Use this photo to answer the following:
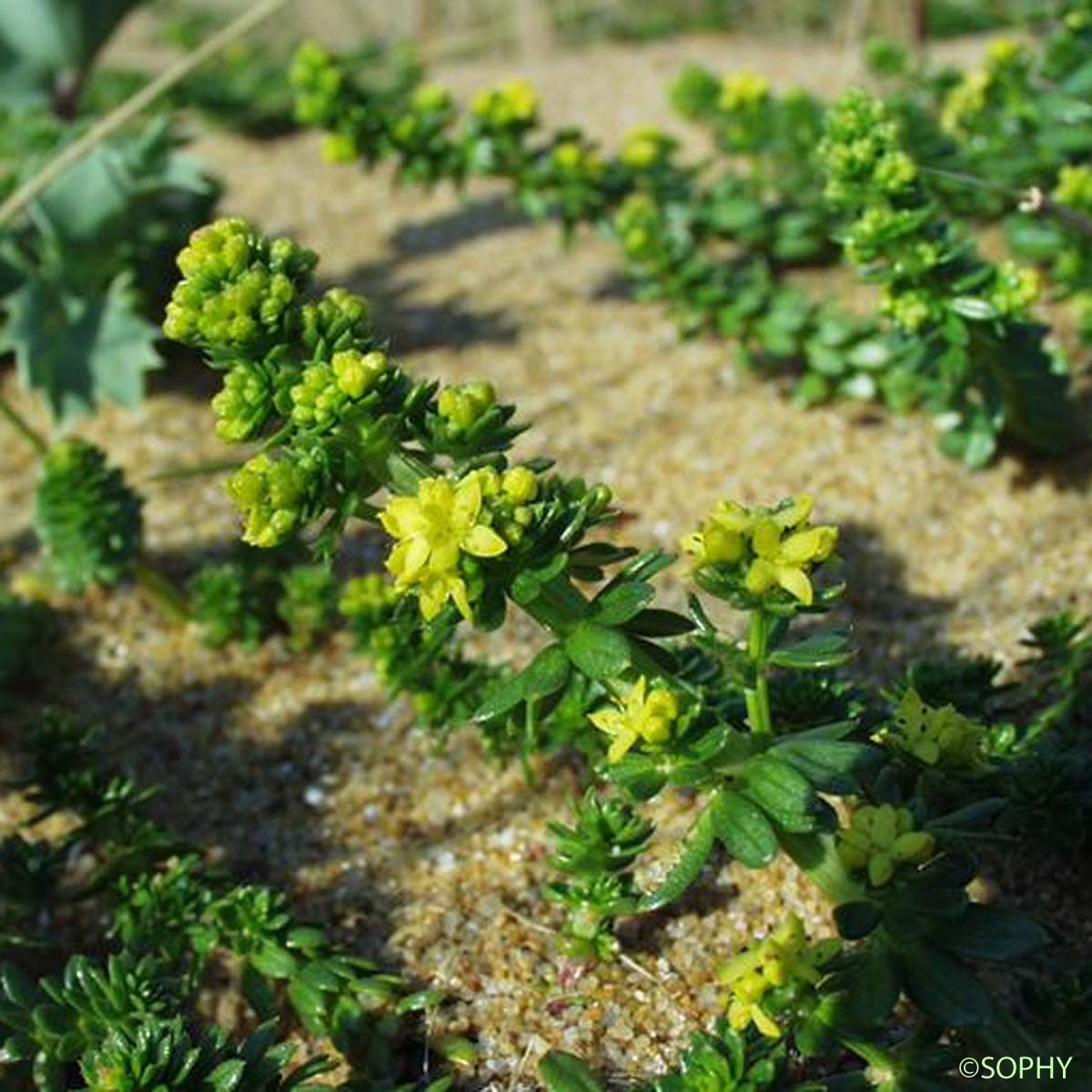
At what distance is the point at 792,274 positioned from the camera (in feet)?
11.7

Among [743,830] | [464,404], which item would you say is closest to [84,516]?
[464,404]

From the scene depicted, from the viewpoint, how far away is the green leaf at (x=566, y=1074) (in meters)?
1.84

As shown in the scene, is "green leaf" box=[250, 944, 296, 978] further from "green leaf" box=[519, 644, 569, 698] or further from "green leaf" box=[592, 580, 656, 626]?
"green leaf" box=[592, 580, 656, 626]

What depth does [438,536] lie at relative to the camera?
5.56ft

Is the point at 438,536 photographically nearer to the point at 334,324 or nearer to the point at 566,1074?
the point at 334,324

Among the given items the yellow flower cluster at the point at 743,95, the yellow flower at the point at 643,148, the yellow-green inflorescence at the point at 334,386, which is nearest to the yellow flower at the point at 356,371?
the yellow-green inflorescence at the point at 334,386

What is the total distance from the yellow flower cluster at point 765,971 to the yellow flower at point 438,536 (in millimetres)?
528

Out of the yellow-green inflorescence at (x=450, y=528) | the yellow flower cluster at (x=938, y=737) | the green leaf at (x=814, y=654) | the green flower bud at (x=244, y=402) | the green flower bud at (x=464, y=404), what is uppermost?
the green flower bud at (x=244, y=402)

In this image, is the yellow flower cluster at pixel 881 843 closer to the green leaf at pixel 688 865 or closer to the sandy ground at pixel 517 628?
the green leaf at pixel 688 865

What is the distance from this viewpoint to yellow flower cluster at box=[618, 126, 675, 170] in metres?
3.41

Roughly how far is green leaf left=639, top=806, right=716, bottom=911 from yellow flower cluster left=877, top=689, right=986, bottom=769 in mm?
290

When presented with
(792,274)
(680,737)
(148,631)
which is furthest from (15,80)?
(680,737)

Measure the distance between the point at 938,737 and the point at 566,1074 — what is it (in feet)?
2.06

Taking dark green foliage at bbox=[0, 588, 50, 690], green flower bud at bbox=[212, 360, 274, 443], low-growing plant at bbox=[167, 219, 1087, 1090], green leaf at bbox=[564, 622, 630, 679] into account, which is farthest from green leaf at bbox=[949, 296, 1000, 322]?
dark green foliage at bbox=[0, 588, 50, 690]
